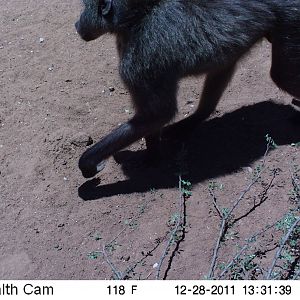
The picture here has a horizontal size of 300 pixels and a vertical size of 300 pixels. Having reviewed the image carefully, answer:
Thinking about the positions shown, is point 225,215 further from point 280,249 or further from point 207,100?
point 207,100

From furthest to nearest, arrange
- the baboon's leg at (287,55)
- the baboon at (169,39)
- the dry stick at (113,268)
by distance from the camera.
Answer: the baboon's leg at (287,55) < the baboon at (169,39) < the dry stick at (113,268)

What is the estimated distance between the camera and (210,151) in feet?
16.9

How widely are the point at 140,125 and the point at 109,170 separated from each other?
0.58 m

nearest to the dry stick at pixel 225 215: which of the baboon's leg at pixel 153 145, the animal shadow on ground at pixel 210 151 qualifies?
the animal shadow on ground at pixel 210 151

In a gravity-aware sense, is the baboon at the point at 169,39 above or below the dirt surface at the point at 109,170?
above

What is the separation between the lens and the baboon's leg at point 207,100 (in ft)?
17.5

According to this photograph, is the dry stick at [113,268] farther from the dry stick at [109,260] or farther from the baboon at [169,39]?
the baboon at [169,39]

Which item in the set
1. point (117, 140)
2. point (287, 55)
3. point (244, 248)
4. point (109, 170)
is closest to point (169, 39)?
point (117, 140)

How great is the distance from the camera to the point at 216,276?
3.96 meters

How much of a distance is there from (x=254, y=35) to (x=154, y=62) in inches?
31.0

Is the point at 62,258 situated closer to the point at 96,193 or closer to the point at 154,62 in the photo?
the point at 96,193

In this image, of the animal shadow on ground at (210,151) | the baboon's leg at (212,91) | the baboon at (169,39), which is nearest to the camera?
the baboon at (169,39)

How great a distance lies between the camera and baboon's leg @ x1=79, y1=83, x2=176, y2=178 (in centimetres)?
456

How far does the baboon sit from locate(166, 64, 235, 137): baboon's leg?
55 centimetres
